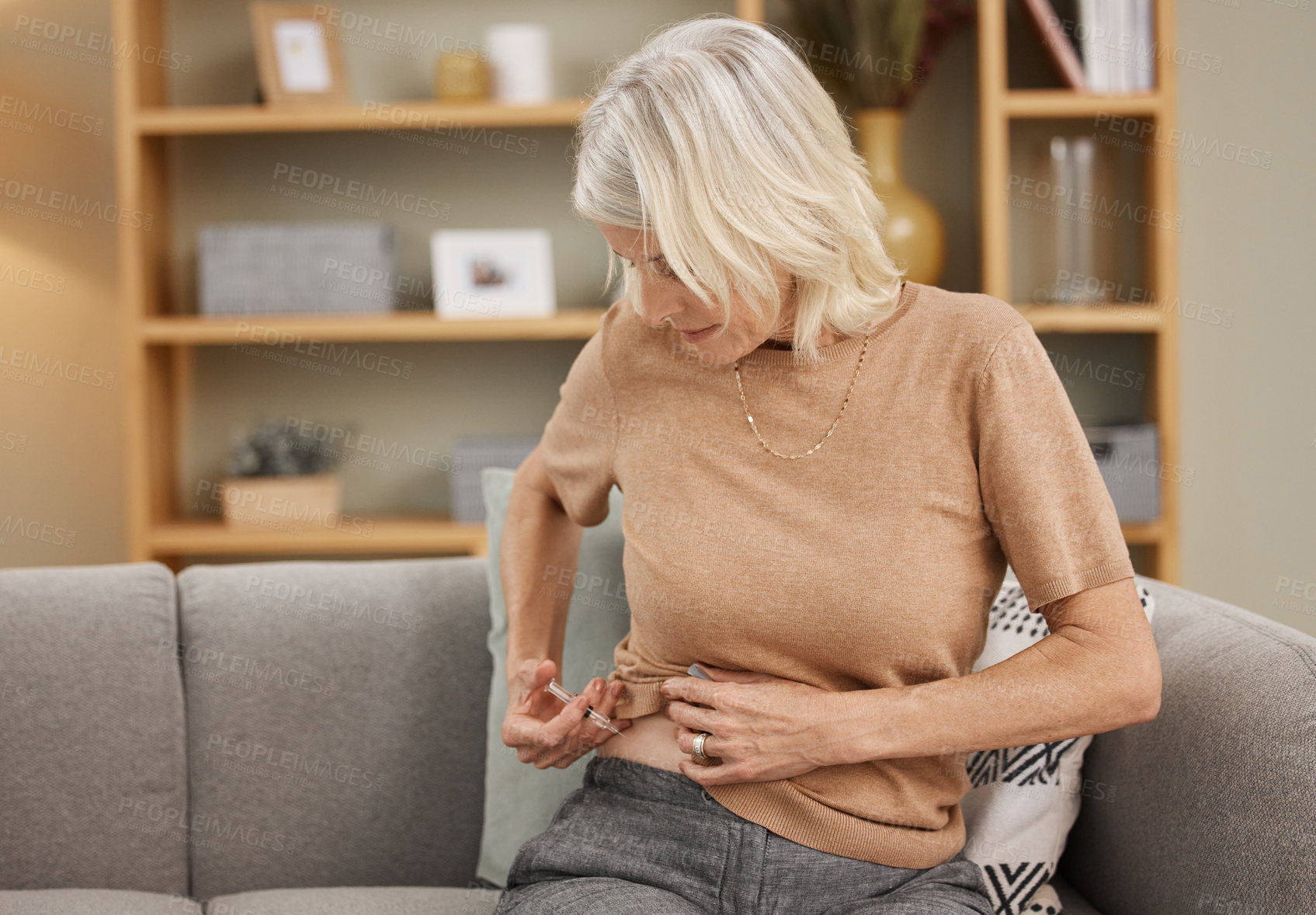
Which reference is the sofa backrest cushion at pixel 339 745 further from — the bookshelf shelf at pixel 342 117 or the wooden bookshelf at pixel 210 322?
the bookshelf shelf at pixel 342 117

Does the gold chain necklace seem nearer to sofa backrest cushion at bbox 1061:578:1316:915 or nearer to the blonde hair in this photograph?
the blonde hair

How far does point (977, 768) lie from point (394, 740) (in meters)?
0.72

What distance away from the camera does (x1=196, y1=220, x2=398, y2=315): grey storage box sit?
251cm

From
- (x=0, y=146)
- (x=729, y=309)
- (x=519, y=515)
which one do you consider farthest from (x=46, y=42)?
(x=729, y=309)

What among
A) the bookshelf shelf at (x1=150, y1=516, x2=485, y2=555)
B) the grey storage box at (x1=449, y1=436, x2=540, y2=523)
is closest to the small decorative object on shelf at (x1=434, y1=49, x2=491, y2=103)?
the grey storage box at (x1=449, y1=436, x2=540, y2=523)

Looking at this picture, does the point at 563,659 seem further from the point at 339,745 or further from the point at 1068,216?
the point at 1068,216

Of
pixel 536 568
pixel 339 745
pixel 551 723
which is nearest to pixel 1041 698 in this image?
pixel 551 723

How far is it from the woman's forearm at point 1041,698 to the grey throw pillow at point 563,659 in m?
0.46

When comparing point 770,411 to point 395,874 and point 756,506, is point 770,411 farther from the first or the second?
point 395,874

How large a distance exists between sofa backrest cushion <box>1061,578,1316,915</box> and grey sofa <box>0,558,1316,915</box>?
10cm

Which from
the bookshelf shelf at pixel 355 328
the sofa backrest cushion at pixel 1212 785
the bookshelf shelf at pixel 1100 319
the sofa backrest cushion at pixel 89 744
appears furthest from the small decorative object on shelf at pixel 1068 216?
the sofa backrest cushion at pixel 89 744

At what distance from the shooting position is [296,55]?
253cm

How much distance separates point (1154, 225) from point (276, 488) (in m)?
2.08

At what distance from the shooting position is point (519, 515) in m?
1.34
